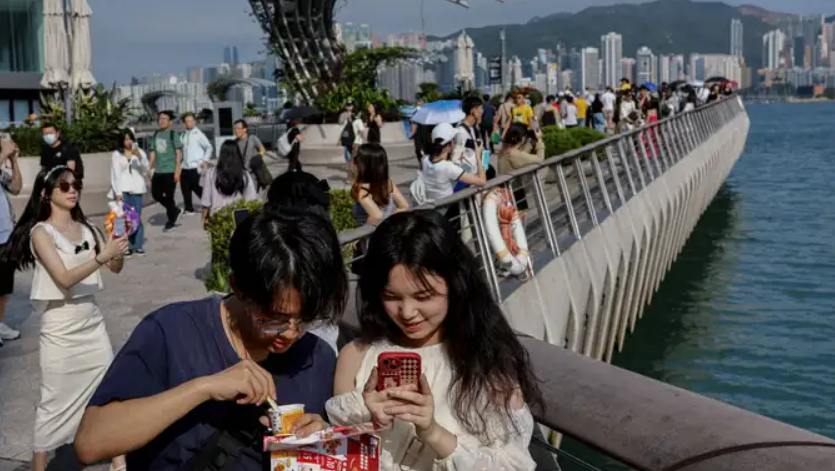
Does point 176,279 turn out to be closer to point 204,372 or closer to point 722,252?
point 204,372

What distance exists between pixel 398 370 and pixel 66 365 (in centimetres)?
421

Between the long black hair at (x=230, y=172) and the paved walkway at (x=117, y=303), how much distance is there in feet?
3.78

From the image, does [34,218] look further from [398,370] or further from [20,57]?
[20,57]

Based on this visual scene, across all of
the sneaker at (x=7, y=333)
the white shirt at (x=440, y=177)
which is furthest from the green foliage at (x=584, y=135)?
the sneaker at (x=7, y=333)

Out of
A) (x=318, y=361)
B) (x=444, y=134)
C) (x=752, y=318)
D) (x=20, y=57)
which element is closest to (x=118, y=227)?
(x=318, y=361)

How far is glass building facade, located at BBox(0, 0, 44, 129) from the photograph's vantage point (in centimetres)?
3945

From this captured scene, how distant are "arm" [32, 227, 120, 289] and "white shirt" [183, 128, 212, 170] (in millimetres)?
10785

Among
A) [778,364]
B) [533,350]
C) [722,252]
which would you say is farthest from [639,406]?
[722,252]

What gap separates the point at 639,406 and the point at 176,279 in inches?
414

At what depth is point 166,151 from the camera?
53.4 feet

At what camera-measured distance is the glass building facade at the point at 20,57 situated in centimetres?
3945

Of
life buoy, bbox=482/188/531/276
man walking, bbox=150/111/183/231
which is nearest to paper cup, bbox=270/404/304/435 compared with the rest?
life buoy, bbox=482/188/531/276

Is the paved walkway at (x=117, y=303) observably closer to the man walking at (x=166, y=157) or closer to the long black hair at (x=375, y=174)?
the man walking at (x=166, y=157)

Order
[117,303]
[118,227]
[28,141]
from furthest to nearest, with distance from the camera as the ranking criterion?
[28,141] < [117,303] < [118,227]
